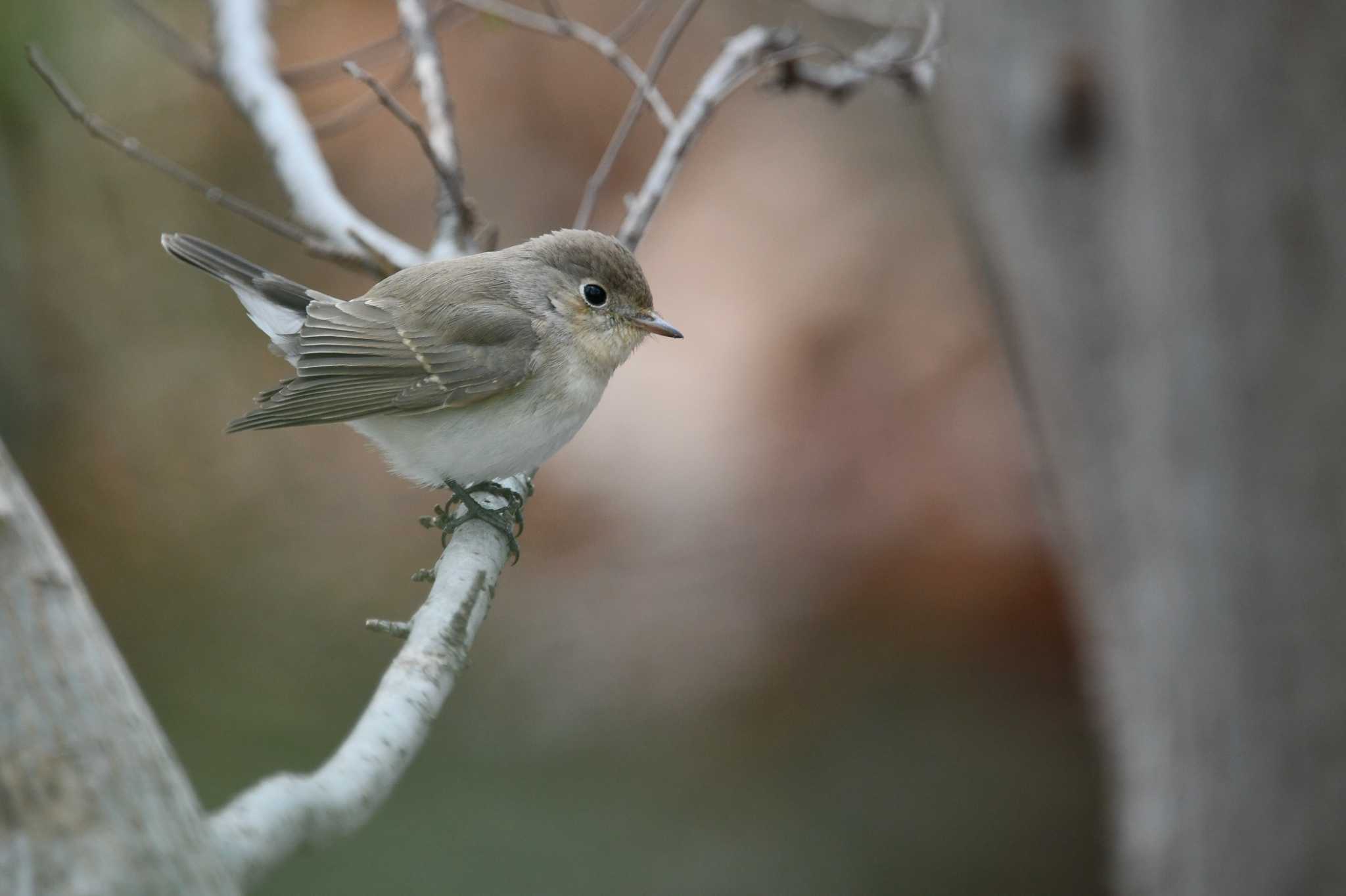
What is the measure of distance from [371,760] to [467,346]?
171cm

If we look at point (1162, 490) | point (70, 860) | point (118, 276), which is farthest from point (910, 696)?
point (70, 860)

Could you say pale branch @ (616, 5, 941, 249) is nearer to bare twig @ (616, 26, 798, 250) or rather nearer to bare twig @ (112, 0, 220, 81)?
bare twig @ (616, 26, 798, 250)

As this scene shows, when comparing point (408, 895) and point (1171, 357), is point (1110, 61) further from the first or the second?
point (408, 895)

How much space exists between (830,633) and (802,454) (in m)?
0.96

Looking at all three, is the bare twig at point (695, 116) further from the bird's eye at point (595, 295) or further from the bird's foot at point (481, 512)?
the bird's foot at point (481, 512)

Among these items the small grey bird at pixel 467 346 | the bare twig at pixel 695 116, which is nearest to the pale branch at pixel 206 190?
the small grey bird at pixel 467 346

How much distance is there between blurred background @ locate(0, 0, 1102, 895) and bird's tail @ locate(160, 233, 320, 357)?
6.79 feet

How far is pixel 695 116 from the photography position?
3010 mm

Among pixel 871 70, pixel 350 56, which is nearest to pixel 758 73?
pixel 871 70

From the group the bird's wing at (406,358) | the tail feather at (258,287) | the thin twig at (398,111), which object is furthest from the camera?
the tail feather at (258,287)

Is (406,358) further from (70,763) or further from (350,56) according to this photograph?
(70,763)

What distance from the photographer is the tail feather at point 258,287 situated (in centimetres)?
316

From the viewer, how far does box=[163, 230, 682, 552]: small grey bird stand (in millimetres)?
3018

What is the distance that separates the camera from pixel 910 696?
5.82m
